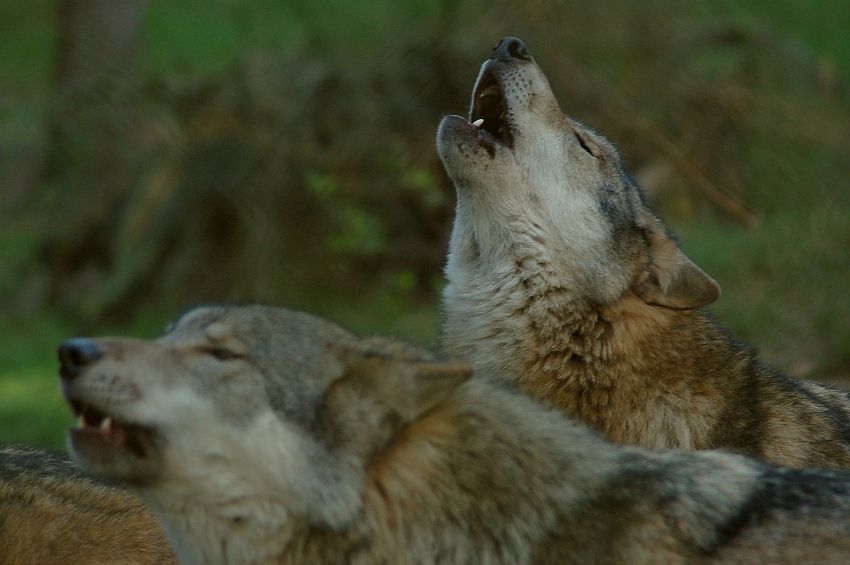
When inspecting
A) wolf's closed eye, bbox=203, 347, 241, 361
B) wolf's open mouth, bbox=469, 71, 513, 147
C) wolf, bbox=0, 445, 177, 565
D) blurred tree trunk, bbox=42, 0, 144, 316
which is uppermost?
blurred tree trunk, bbox=42, 0, 144, 316

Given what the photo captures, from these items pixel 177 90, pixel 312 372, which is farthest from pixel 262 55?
pixel 312 372

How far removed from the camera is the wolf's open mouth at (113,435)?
Answer: 350 centimetres

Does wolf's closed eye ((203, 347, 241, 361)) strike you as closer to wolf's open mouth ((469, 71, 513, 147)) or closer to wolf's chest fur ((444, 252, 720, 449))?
wolf's chest fur ((444, 252, 720, 449))

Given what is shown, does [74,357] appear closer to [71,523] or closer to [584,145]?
[71,523]

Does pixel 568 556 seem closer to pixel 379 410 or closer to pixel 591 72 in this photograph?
pixel 379 410

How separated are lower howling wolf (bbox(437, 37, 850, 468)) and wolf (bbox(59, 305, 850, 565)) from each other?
131cm

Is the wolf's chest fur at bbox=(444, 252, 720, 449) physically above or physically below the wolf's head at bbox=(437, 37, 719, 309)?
below

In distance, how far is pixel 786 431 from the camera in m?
5.09

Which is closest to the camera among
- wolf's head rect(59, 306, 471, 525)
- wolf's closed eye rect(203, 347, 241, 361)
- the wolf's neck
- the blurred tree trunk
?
wolf's head rect(59, 306, 471, 525)

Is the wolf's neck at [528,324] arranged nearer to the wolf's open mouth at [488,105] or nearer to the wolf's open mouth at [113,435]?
the wolf's open mouth at [488,105]

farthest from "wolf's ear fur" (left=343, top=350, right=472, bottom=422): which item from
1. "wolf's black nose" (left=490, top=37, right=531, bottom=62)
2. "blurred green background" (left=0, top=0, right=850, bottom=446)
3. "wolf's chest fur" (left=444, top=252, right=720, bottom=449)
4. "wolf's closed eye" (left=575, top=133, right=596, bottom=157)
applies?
"blurred green background" (left=0, top=0, right=850, bottom=446)

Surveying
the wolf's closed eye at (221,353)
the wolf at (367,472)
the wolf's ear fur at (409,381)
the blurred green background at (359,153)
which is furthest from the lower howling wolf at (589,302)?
the blurred green background at (359,153)

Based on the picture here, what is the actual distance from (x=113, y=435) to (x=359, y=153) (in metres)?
9.43

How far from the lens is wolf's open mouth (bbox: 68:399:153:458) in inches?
138
